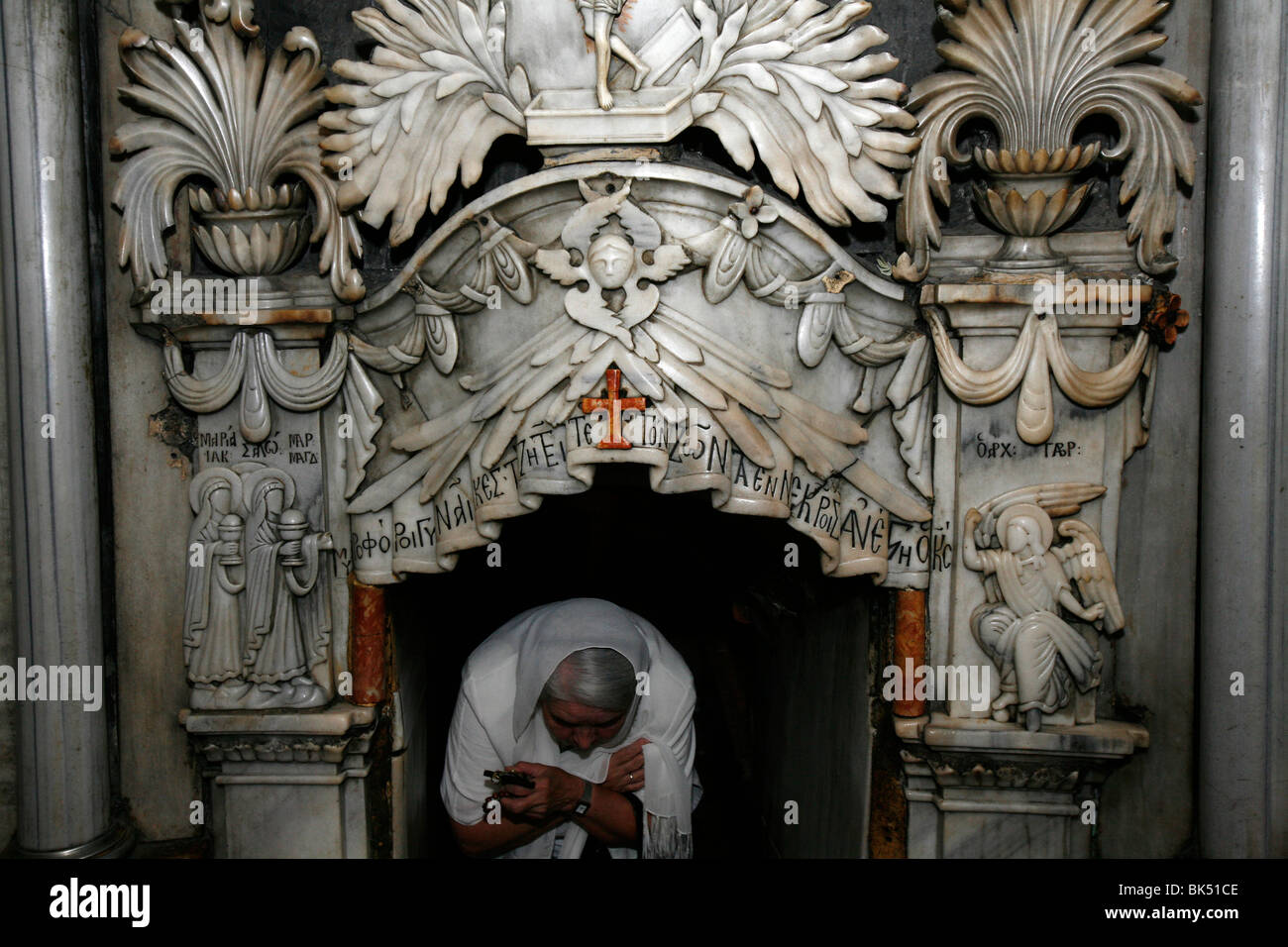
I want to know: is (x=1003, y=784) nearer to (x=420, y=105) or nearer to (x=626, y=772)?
(x=626, y=772)

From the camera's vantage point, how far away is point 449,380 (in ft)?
11.3

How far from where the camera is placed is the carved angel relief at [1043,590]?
3.30 meters

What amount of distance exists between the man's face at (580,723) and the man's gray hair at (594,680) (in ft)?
0.08

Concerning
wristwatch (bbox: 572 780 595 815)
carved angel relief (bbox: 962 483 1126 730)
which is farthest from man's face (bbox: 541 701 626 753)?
carved angel relief (bbox: 962 483 1126 730)

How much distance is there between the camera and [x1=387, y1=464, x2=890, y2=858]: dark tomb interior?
12.3ft

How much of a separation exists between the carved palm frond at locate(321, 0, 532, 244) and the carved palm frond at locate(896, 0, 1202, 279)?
121 centimetres

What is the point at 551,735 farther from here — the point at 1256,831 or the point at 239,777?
the point at 1256,831

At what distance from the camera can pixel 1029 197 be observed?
10.6ft

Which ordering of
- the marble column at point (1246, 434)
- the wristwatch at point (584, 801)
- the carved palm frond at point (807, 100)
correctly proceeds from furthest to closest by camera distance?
the wristwatch at point (584, 801), the carved palm frond at point (807, 100), the marble column at point (1246, 434)

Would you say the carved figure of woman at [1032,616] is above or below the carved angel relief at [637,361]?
below

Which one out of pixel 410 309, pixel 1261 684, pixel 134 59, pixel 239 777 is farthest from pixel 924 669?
pixel 134 59

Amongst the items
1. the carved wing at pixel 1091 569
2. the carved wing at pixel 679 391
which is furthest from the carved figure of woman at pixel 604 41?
the carved wing at pixel 1091 569

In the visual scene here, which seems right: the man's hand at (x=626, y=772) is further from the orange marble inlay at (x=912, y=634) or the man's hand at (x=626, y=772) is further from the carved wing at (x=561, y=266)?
the carved wing at (x=561, y=266)

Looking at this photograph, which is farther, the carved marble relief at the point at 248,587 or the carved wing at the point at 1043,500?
the carved marble relief at the point at 248,587
